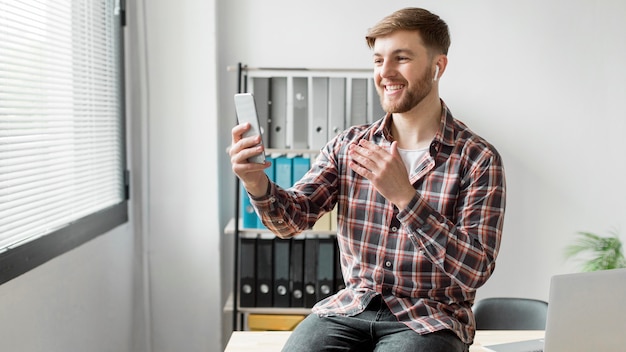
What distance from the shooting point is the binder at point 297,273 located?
3402mm

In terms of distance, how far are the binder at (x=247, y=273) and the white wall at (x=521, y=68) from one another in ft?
2.05

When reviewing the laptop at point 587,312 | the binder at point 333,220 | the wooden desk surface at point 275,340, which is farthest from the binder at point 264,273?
the laptop at point 587,312

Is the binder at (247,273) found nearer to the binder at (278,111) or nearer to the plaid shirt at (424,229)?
the binder at (278,111)

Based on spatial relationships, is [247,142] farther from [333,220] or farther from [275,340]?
[333,220]

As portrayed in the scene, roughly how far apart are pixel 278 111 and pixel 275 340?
138 centimetres

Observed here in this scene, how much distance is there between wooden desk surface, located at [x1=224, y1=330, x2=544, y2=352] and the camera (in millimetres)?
2145

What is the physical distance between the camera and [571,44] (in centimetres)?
367

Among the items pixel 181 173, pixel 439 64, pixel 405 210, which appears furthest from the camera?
pixel 181 173

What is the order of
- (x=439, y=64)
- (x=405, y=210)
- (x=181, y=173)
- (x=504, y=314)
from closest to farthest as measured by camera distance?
1. (x=405, y=210)
2. (x=439, y=64)
3. (x=504, y=314)
4. (x=181, y=173)

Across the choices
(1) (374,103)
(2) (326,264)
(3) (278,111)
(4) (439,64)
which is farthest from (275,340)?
(1) (374,103)

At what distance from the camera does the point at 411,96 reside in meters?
2.05

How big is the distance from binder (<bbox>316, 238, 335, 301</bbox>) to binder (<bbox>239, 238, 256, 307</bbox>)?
318 millimetres

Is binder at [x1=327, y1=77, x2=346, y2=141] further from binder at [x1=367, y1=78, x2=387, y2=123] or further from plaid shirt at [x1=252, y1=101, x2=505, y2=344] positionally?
plaid shirt at [x1=252, y1=101, x2=505, y2=344]

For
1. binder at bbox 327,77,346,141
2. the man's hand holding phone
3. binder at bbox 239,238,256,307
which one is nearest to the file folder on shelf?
binder at bbox 327,77,346,141
